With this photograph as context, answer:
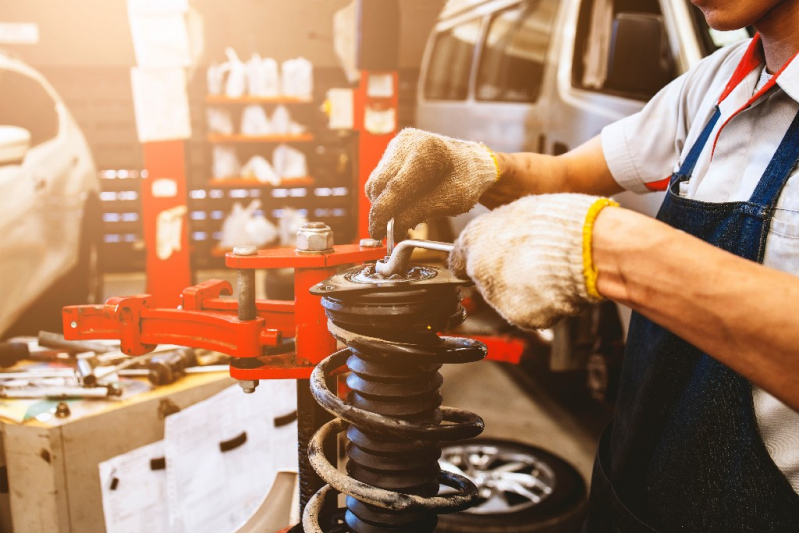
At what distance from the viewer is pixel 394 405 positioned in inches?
32.4

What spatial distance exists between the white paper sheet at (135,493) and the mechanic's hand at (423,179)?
910 millimetres

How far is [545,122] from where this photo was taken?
2799 millimetres

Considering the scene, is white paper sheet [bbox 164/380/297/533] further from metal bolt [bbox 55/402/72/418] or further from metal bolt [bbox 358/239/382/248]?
metal bolt [bbox 358/239/382/248]

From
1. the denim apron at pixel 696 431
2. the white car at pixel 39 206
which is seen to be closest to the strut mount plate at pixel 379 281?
the denim apron at pixel 696 431

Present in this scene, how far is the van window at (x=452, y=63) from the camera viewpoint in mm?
3882

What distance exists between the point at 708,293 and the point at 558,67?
2.27 metres

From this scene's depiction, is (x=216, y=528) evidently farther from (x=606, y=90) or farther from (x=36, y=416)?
(x=606, y=90)

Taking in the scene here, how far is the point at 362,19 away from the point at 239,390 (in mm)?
1715

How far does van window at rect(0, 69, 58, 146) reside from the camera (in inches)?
115

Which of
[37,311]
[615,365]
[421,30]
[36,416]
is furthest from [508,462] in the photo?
[421,30]

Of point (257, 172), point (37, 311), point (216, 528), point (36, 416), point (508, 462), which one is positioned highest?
point (257, 172)

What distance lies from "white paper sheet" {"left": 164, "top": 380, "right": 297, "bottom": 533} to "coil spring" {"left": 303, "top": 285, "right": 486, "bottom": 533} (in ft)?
2.46

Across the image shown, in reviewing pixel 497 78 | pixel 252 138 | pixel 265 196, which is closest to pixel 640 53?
pixel 497 78

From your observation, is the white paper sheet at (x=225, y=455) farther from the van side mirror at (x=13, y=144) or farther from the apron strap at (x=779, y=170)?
the van side mirror at (x=13, y=144)
